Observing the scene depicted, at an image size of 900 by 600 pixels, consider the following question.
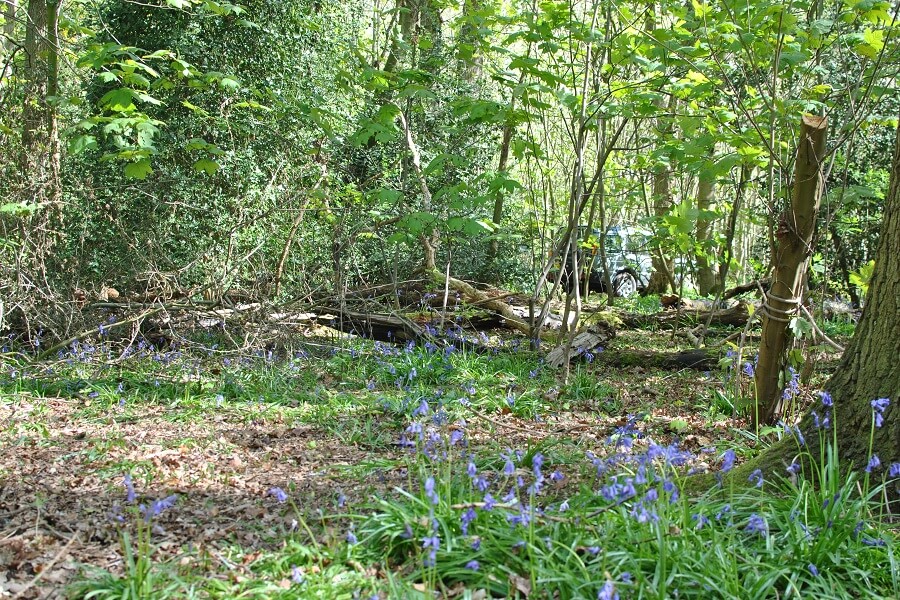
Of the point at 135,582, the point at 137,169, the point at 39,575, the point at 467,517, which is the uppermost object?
the point at 137,169

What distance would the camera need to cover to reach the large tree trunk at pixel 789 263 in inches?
154

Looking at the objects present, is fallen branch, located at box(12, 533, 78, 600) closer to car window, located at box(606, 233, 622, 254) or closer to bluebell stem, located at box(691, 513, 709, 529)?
bluebell stem, located at box(691, 513, 709, 529)

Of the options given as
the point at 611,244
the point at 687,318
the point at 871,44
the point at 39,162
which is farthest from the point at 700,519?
the point at 611,244

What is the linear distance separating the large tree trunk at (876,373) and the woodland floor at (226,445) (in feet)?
3.43

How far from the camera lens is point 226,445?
4.10 m

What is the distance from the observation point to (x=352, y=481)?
3400 millimetres

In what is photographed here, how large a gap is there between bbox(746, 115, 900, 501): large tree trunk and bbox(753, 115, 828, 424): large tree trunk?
0.99 m

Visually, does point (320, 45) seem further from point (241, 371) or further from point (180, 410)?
point (180, 410)

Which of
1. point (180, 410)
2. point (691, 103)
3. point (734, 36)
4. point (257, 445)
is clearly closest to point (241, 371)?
point (180, 410)

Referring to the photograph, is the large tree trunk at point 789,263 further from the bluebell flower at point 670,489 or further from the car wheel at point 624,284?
the car wheel at point 624,284

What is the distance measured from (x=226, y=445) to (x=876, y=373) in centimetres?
327

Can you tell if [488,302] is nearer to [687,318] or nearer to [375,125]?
[687,318]

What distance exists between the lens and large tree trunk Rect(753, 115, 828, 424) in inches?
154

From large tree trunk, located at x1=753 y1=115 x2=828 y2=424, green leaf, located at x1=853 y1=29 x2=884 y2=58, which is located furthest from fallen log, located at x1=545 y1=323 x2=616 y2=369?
green leaf, located at x1=853 y1=29 x2=884 y2=58
